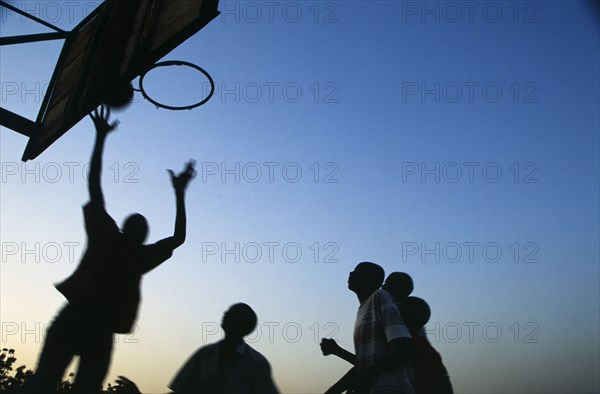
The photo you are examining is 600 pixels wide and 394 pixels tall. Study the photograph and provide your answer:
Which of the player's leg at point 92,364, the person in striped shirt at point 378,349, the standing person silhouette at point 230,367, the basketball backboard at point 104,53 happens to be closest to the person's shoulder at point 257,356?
the standing person silhouette at point 230,367

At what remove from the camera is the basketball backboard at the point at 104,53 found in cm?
369

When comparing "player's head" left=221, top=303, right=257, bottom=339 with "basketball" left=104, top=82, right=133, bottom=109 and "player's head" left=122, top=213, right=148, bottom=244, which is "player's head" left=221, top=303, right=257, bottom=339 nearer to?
"player's head" left=122, top=213, right=148, bottom=244

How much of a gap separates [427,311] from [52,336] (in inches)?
94.5

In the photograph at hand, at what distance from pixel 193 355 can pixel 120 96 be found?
91.7 inches

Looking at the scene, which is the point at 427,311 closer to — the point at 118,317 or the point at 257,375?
the point at 257,375

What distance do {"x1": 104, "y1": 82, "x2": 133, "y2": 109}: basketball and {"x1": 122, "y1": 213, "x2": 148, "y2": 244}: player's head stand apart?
133 cm

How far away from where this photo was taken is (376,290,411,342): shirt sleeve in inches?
125

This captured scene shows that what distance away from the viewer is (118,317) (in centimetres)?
315

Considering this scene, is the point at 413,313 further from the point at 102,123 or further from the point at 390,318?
the point at 102,123

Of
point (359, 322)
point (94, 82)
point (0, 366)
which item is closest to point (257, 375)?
point (359, 322)

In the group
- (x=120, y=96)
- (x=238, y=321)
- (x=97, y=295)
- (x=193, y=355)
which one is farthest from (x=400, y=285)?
(x=120, y=96)

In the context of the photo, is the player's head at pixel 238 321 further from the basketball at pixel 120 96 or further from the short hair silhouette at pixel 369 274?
the basketball at pixel 120 96

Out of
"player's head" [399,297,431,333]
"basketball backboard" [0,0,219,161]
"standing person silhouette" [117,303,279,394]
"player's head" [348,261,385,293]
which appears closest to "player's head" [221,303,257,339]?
"standing person silhouette" [117,303,279,394]

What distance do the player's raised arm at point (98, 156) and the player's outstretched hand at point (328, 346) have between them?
1850 mm
